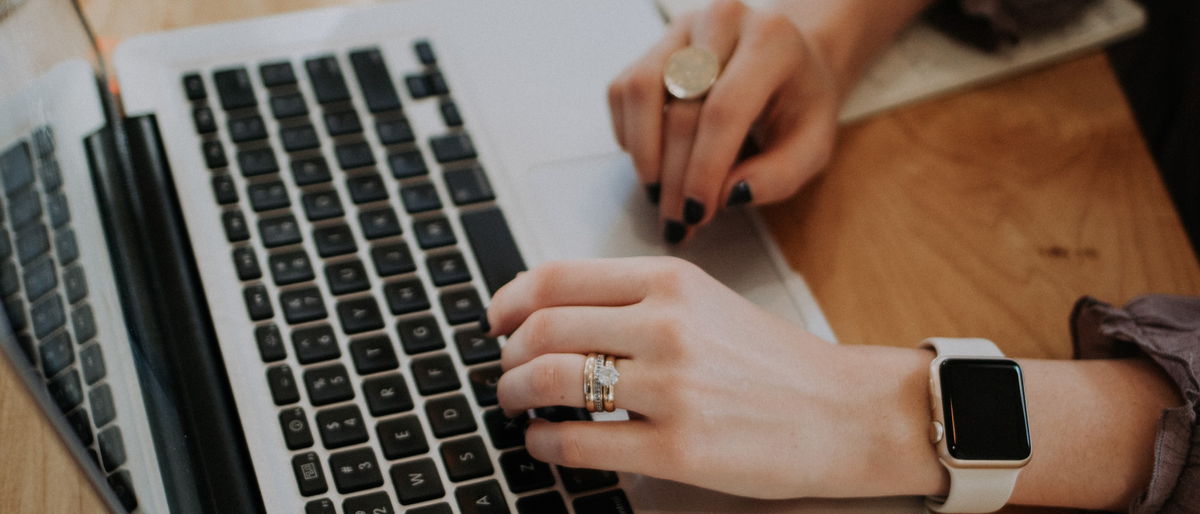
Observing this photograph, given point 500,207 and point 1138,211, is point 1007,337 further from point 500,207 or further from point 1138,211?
point 500,207

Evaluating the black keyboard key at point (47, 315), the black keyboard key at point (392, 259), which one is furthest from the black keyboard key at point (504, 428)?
the black keyboard key at point (47, 315)

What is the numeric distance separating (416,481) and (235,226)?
7.5 inches

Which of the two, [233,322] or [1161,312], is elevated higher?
[233,322]

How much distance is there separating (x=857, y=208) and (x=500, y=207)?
0.84ft

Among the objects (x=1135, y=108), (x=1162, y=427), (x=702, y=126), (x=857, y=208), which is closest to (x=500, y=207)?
(x=702, y=126)

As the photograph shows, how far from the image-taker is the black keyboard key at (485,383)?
442mm

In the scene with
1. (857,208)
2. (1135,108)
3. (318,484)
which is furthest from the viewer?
(1135,108)

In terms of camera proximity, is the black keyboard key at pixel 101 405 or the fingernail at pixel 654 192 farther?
the fingernail at pixel 654 192

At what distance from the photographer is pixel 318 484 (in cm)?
40

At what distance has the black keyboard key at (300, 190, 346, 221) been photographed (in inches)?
19.5

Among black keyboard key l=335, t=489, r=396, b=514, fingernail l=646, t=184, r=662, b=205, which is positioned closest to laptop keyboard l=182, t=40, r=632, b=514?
black keyboard key l=335, t=489, r=396, b=514

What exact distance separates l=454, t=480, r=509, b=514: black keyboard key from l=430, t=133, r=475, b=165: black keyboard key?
0.71 feet

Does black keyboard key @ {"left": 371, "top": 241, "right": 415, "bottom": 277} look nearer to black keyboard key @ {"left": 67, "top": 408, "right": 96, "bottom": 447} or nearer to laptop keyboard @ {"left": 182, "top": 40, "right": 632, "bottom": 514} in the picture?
laptop keyboard @ {"left": 182, "top": 40, "right": 632, "bottom": 514}

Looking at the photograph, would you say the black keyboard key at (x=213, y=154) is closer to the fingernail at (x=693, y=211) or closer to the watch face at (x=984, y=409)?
the fingernail at (x=693, y=211)
